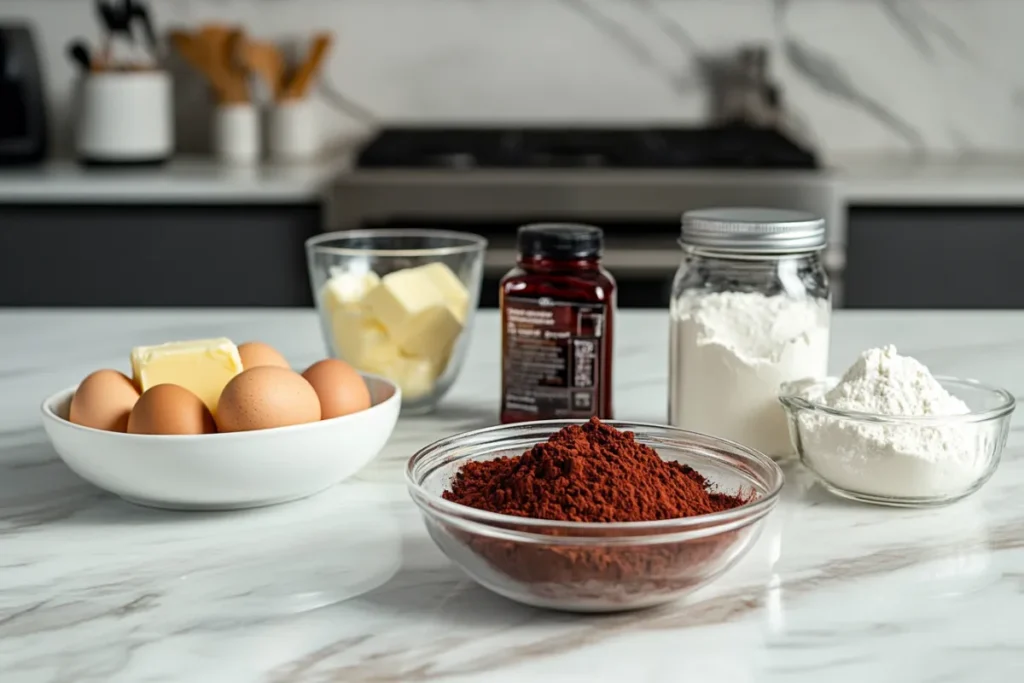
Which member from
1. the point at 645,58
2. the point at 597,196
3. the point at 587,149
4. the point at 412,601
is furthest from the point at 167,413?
the point at 645,58

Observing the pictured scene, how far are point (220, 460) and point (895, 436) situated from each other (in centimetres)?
47

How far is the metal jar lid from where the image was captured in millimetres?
996

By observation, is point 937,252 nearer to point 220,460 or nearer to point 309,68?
point 309,68

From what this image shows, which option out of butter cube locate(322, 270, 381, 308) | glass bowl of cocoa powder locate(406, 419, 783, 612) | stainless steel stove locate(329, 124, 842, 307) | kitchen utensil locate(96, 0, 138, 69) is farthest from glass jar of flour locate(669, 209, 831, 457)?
kitchen utensil locate(96, 0, 138, 69)

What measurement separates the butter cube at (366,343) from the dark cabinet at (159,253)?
126cm

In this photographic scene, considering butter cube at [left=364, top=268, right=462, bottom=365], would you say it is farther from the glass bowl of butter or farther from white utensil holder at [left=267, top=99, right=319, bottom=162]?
white utensil holder at [left=267, top=99, right=319, bottom=162]

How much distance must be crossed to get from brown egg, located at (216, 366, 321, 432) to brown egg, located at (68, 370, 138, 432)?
0.24 feet

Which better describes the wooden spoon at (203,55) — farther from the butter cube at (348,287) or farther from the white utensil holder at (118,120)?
the butter cube at (348,287)

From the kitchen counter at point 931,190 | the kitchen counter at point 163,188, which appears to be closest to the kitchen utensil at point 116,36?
the kitchen counter at point 163,188

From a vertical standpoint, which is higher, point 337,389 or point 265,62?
point 265,62

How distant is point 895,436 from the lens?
34.9 inches

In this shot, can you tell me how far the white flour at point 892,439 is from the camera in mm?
884

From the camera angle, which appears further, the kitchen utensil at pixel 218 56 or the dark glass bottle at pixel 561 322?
the kitchen utensil at pixel 218 56

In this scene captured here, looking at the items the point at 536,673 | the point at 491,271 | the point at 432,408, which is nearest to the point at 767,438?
the point at 432,408
